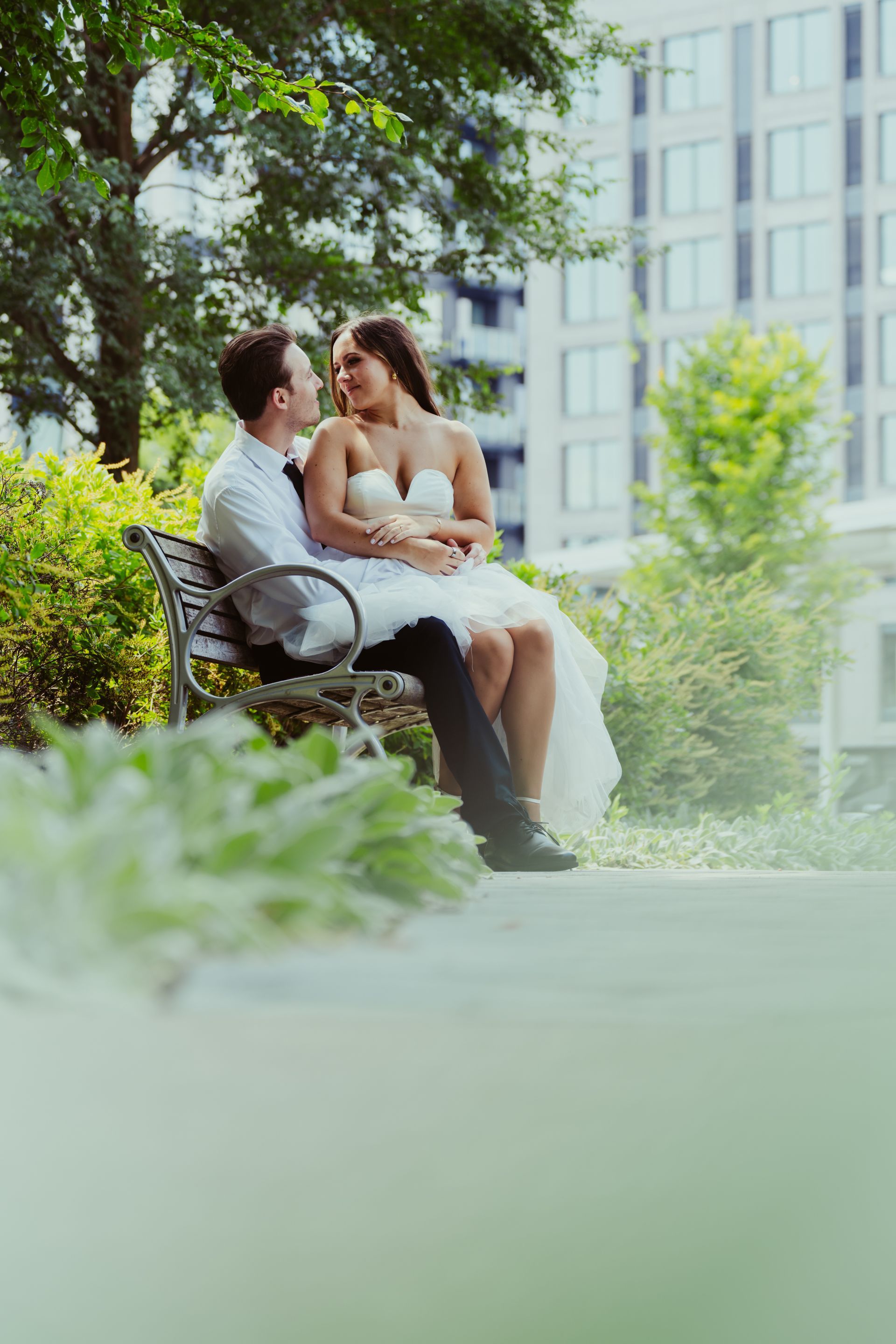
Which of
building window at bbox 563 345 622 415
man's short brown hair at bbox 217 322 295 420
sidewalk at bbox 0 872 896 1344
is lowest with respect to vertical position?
sidewalk at bbox 0 872 896 1344

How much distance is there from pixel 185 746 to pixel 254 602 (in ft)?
7.77

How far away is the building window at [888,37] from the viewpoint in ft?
121

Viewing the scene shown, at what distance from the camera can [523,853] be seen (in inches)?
121

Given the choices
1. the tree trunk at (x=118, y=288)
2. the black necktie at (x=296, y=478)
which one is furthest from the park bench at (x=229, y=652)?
the tree trunk at (x=118, y=288)

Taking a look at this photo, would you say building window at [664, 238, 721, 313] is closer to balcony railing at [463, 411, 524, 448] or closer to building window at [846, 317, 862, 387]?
building window at [846, 317, 862, 387]

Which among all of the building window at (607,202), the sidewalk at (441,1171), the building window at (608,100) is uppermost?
the building window at (608,100)

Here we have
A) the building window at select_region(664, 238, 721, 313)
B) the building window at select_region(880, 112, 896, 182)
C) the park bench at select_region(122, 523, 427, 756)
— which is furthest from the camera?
the building window at select_region(664, 238, 721, 313)

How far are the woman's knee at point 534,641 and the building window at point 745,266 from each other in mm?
37236

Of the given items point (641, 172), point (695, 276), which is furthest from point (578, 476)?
point (641, 172)

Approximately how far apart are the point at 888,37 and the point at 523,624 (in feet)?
131

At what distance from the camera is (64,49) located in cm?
470

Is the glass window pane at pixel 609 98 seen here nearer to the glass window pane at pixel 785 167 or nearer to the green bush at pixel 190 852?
the glass window pane at pixel 785 167

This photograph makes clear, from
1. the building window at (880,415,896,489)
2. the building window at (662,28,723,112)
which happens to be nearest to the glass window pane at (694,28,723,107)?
the building window at (662,28,723,112)

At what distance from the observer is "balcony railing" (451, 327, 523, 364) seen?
38.9 m
